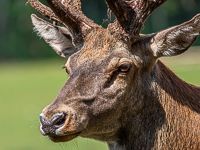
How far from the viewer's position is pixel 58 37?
9.86 metres

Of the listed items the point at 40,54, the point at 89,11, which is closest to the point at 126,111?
the point at 89,11

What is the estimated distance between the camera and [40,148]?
2011cm

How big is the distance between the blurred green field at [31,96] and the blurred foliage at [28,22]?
2545 millimetres

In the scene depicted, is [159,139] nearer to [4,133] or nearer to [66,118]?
[66,118]

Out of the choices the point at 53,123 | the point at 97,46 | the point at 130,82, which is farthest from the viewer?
the point at 97,46

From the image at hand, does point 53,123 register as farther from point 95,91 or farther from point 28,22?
point 28,22

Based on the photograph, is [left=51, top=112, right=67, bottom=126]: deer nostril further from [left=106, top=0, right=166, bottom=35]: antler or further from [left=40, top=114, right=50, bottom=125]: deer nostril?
[left=106, top=0, right=166, bottom=35]: antler

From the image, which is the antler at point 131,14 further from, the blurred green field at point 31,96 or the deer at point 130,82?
the blurred green field at point 31,96

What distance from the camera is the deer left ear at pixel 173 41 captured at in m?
8.97

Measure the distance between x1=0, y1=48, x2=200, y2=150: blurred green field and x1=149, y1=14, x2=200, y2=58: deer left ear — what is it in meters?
1.22

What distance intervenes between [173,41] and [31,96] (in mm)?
26621

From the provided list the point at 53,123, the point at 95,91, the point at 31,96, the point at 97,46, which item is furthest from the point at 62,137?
the point at 31,96

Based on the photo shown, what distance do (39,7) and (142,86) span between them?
1497 mm

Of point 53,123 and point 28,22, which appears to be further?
point 28,22
